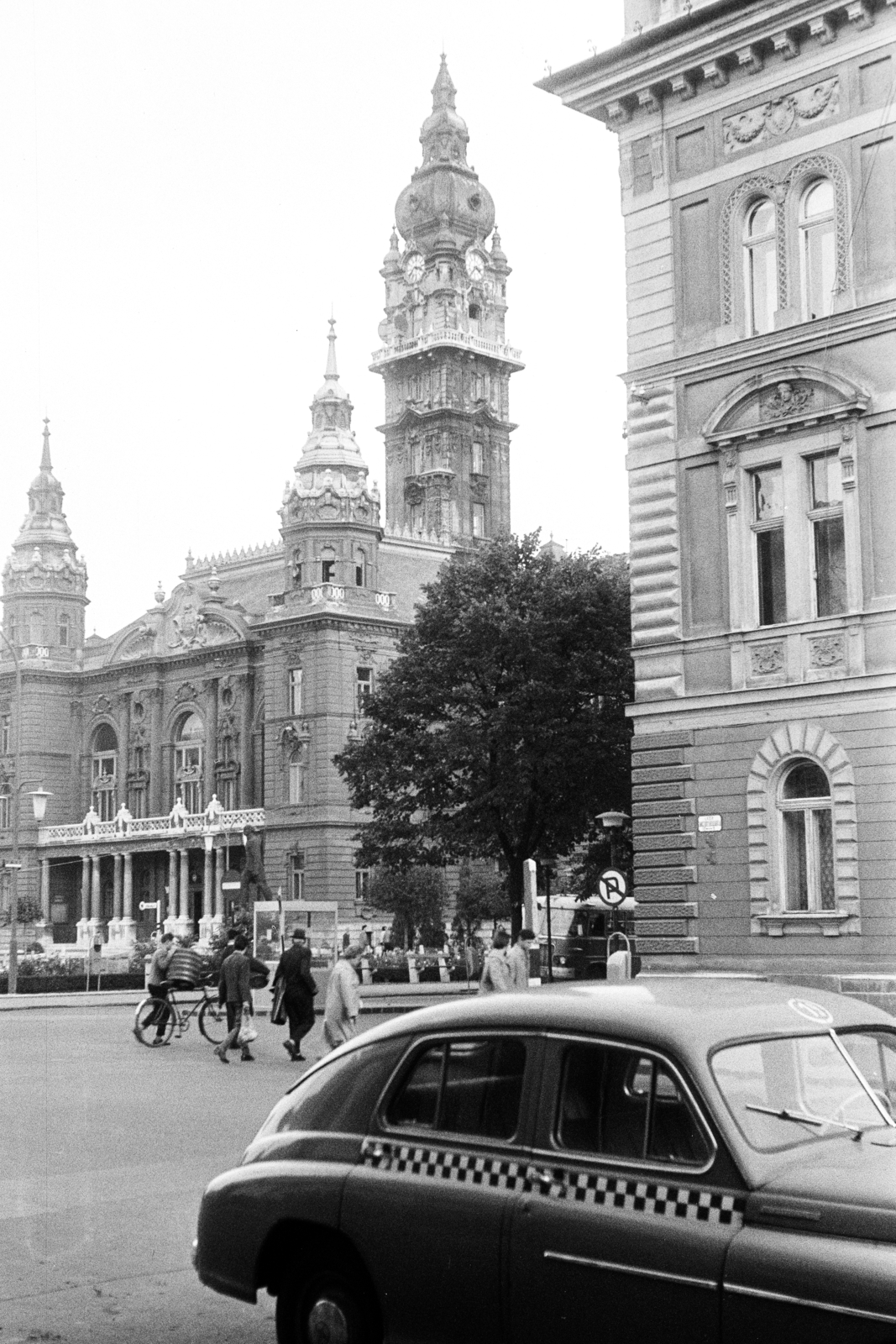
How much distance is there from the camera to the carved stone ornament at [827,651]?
84.2 ft

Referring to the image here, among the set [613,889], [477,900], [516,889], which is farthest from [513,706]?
[477,900]

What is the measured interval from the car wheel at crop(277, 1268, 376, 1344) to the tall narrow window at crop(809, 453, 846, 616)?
19.6m

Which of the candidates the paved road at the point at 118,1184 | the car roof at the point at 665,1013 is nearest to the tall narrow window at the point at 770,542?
the paved road at the point at 118,1184

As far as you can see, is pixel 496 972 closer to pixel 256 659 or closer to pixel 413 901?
pixel 413 901

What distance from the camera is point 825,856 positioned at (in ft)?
84.8

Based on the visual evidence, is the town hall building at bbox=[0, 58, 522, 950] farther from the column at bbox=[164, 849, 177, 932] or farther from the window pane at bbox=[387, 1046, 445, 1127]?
the window pane at bbox=[387, 1046, 445, 1127]

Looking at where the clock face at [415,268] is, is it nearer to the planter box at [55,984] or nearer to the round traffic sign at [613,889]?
the planter box at [55,984]

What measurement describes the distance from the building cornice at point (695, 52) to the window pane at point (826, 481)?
6168 mm

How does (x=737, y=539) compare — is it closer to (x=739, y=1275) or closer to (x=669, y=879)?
(x=669, y=879)

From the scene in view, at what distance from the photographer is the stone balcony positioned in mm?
90188

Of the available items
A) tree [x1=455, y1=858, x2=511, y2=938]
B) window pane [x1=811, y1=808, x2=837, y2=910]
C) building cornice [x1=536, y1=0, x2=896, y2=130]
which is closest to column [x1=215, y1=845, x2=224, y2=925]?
tree [x1=455, y1=858, x2=511, y2=938]

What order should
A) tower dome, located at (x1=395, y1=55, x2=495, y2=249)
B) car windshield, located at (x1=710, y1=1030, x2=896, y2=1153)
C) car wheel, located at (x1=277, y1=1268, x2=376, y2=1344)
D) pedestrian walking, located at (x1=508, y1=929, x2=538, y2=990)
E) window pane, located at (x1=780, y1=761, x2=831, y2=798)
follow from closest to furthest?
car windshield, located at (x1=710, y1=1030, x2=896, y2=1153), car wheel, located at (x1=277, y1=1268, x2=376, y2=1344), pedestrian walking, located at (x1=508, y1=929, x2=538, y2=990), window pane, located at (x1=780, y1=761, x2=831, y2=798), tower dome, located at (x1=395, y1=55, x2=495, y2=249)

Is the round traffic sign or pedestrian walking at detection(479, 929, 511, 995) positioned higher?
the round traffic sign

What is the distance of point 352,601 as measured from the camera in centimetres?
8825
